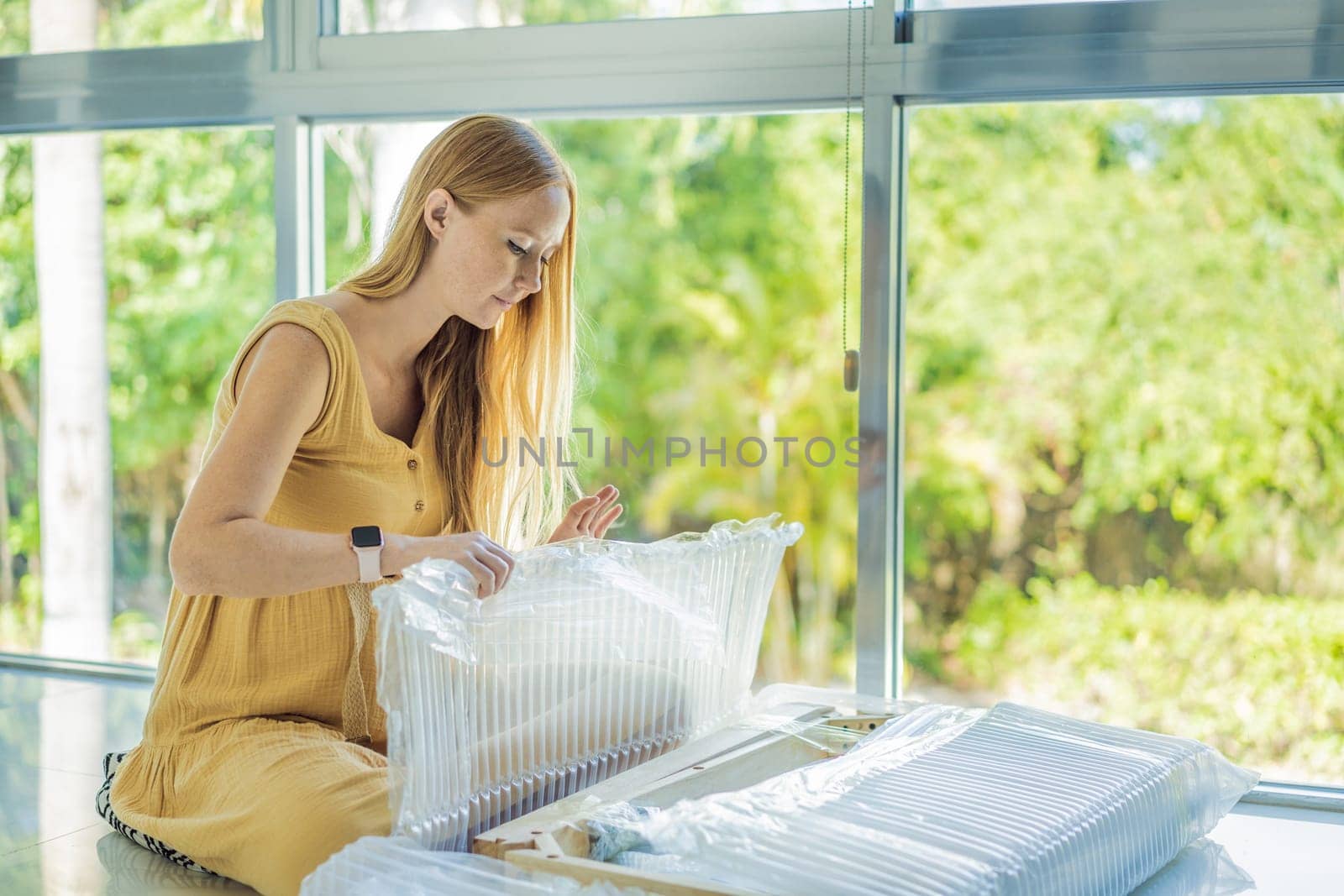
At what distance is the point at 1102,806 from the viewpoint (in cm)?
151

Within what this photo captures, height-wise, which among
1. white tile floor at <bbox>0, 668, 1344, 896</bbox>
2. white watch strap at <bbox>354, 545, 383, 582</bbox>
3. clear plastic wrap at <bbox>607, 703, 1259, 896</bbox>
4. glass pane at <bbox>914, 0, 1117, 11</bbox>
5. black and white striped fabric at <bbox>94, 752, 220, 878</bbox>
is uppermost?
glass pane at <bbox>914, 0, 1117, 11</bbox>

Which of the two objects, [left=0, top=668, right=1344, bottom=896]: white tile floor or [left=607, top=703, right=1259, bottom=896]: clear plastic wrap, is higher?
[left=607, top=703, right=1259, bottom=896]: clear plastic wrap

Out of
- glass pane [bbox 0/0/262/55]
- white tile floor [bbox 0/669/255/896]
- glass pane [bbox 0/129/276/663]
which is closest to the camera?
white tile floor [bbox 0/669/255/896]

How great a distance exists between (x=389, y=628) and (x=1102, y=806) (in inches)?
31.3

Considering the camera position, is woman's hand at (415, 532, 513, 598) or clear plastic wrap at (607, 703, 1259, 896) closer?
clear plastic wrap at (607, 703, 1259, 896)

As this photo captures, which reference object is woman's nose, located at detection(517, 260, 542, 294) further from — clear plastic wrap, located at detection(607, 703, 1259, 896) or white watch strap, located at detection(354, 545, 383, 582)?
clear plastic wrap, located at detection(607, 703, 1259, 896)

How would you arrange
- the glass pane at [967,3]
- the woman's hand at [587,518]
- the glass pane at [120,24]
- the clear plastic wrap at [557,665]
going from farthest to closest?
the glass pane at [120,24], the glass pane at [967,3], the woman's hand at [587,518], the clear plastic wrap at [557,665]

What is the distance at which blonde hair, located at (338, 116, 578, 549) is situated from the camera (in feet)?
6.01

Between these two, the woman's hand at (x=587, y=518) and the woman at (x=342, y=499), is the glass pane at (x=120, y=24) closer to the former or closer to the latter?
the woman at (x=342, y=499)

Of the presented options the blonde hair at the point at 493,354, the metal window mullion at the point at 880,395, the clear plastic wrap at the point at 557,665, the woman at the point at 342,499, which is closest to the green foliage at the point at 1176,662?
the metal window mullion at the point at 880,395

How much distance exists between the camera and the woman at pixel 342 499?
1562 millimetres

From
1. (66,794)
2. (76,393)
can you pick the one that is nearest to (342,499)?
(66,794)

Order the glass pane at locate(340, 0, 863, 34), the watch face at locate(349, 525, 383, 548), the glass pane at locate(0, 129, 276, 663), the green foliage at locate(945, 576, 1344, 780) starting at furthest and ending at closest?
the glass pane at locate(0, 129, 276, 663)
the green foliage at locate(945, 576, 1344, 780)
the glass pane at locate(340, 0, 863, 34)
the watch face at locate(349, 525, 383, 548)

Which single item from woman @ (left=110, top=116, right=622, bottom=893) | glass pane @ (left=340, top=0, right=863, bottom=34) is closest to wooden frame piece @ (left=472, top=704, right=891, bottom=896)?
woman @ (left=110, top=116, right=622, bottom=893)
